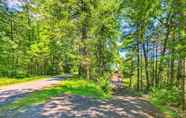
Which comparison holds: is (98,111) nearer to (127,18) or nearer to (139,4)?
(139,4)

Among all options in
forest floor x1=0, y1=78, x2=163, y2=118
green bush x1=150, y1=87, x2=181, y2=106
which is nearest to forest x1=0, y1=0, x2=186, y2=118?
green bush x1=150, y1=87, x2=181, y2=106

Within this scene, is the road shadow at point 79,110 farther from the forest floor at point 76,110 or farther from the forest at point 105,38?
the forest at point 105,38

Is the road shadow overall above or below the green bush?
above

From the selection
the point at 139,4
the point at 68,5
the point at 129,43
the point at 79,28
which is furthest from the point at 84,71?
the point at 139,4

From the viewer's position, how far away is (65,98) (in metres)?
15.2

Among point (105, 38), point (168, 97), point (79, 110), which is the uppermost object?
point (105, 38)

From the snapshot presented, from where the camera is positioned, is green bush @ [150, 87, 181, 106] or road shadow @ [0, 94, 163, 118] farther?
green bush @ [150, 87, 181, 106]

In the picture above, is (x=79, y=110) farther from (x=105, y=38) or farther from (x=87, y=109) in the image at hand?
(x=105, y=38)

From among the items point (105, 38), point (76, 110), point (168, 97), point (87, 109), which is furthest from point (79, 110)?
point (105, 38)

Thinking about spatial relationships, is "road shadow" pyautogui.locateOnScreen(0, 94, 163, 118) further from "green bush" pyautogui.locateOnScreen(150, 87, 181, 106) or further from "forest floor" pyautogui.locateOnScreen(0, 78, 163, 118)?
"green bush" pyautogui.locateOnScreen(150, 87, 181, 106)

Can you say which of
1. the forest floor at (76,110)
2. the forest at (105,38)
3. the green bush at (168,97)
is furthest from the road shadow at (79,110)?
the green bush at (168,97)

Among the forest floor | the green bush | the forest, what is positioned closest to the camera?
the forest floor

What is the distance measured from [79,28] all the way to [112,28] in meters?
4.74

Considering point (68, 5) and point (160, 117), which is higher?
point (68, 5)
